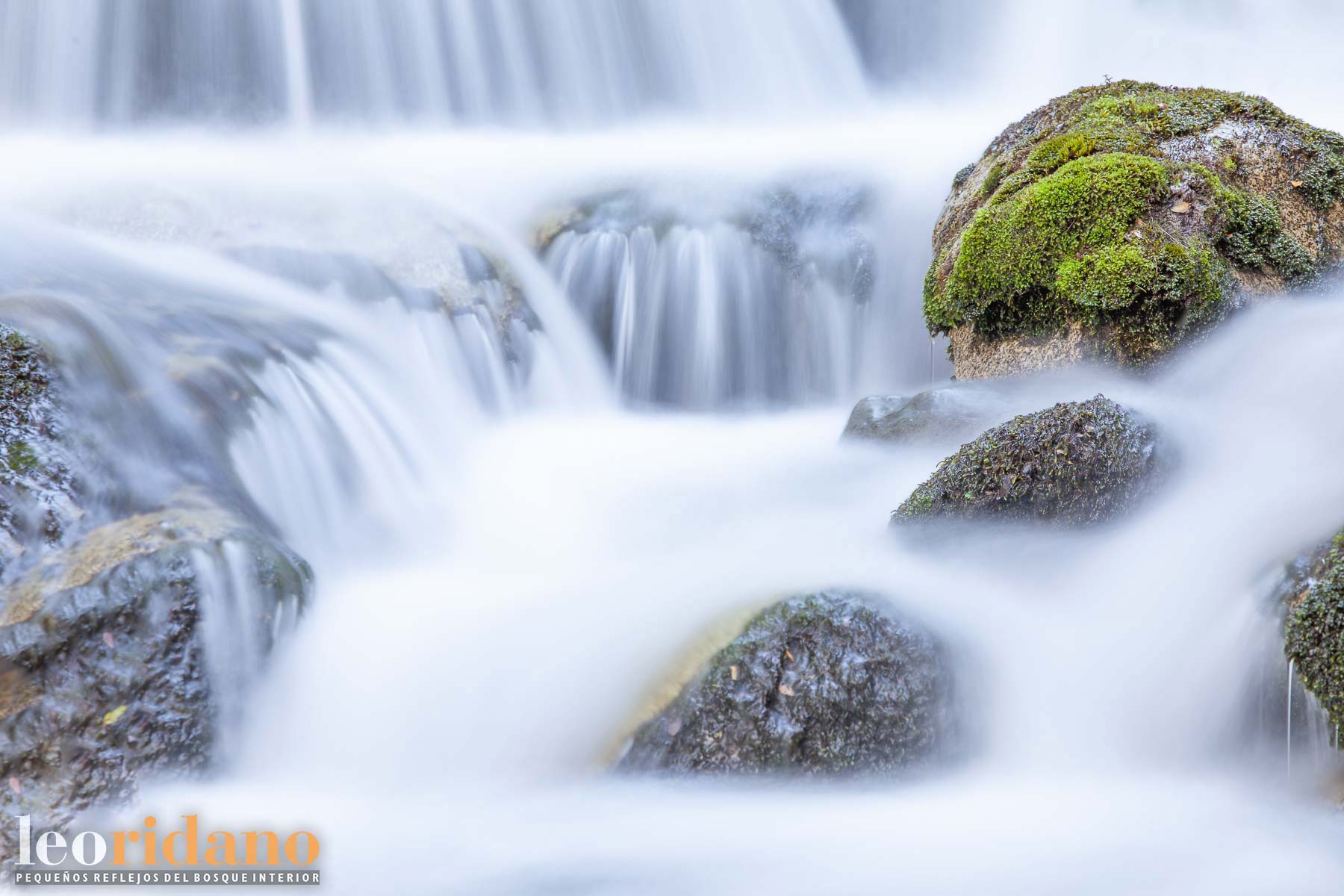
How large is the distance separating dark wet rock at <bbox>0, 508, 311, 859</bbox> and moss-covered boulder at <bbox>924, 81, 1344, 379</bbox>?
369cm

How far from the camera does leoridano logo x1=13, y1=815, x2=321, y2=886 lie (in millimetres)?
2809

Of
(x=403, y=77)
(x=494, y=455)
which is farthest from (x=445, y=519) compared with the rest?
(x=403, y=77)

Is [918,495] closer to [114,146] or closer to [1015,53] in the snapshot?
[114,146]

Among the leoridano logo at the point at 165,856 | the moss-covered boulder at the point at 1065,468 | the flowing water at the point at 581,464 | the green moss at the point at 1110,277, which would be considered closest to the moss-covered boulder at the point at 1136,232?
the green moss at the point at 1110,277

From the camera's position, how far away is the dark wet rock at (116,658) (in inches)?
115

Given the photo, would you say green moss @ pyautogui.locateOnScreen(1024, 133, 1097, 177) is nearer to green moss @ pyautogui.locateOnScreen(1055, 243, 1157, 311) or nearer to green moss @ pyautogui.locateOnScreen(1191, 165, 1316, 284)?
green moss @ pyautogui.locateOnScreen(1191, 165, 1316, 284)

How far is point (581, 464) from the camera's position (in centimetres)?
598

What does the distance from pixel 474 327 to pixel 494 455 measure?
1.16 meters

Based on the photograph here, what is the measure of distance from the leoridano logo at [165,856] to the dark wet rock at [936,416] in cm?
300

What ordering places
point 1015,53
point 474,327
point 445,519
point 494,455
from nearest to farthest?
point 445,519 < point 494,455 < point 474,327 < point 1015,53

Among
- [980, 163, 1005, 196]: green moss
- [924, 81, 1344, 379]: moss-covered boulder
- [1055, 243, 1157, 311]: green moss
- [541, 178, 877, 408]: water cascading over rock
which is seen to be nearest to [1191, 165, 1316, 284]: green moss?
[924, 81, 1344, 379]: moss-covered boulder

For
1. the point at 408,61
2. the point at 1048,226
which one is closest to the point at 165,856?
the point at 1048,226

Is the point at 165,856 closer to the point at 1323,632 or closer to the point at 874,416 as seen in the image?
the point at 1323,632

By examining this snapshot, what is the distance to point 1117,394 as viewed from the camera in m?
4.32
